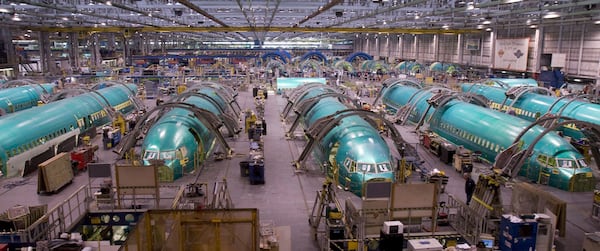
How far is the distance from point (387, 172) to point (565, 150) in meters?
12.3

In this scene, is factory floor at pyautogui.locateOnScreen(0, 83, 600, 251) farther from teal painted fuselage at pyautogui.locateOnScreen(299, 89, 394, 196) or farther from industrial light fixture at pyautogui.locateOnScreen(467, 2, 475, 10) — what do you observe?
industrial light fixture at pyautogui.locateOnScreen(467, 2, 475, 10)

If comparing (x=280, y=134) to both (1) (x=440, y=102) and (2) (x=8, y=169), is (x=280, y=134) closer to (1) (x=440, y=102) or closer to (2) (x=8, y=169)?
(1) (x=440, y=102)

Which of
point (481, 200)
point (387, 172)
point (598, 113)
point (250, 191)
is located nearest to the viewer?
point (481, 200)

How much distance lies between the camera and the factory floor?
2275cm

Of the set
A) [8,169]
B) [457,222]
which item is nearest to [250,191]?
[457,222]

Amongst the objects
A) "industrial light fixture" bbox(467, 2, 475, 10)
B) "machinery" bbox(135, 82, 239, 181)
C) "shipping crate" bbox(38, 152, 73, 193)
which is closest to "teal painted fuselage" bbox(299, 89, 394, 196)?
"machinery" bbox(135, 82, 239, 181)

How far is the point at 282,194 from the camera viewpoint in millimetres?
28047

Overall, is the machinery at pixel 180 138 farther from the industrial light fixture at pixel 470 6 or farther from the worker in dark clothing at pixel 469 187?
the industrial light fixture at pixel 470 6

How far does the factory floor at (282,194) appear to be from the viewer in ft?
74.6

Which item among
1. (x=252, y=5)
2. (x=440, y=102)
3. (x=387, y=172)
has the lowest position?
(x=387, y=172)

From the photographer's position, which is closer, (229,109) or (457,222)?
(457,222)

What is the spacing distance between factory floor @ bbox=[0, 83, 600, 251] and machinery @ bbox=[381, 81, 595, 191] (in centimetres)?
116

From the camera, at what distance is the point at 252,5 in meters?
49.0

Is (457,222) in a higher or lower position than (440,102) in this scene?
lower
